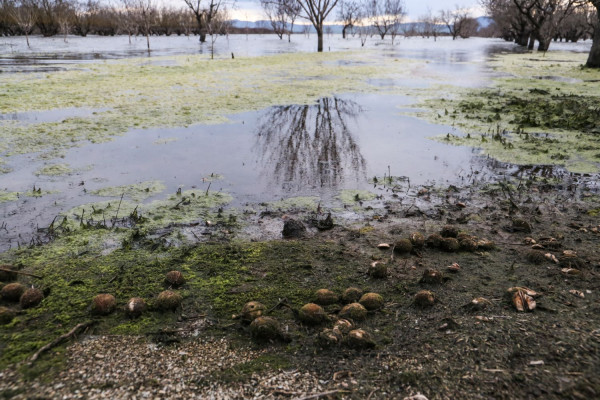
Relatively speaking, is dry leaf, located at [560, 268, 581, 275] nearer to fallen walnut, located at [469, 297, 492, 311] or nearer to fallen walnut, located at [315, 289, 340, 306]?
fallen walnut, located at [469, 297, 492, 311]

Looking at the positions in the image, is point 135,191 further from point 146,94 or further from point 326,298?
point 146,94

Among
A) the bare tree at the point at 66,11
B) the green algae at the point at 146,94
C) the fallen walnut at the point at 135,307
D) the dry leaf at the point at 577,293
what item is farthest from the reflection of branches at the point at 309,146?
the bare tree at the point at 66,11

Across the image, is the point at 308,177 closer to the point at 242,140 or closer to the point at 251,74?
the point at 242,140

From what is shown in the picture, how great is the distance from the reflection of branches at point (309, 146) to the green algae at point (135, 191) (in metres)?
1.41

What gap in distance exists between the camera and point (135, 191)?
4.50 metres

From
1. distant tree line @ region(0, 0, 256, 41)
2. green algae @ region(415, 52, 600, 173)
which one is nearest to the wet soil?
green algae @ region(415, 52, 600, 173)

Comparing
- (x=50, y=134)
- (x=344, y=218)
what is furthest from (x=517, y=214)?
(x=50, y=134)

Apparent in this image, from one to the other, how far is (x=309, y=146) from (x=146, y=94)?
629 centimetres

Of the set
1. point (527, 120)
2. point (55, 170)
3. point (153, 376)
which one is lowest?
point (153, 376)

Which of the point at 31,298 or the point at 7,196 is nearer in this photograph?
the point at 31,298

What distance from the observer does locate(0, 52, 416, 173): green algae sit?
271 inches

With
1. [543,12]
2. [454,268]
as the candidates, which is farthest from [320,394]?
[543,12]

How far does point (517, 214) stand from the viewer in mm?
3898

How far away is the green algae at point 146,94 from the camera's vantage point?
688 centimetres
